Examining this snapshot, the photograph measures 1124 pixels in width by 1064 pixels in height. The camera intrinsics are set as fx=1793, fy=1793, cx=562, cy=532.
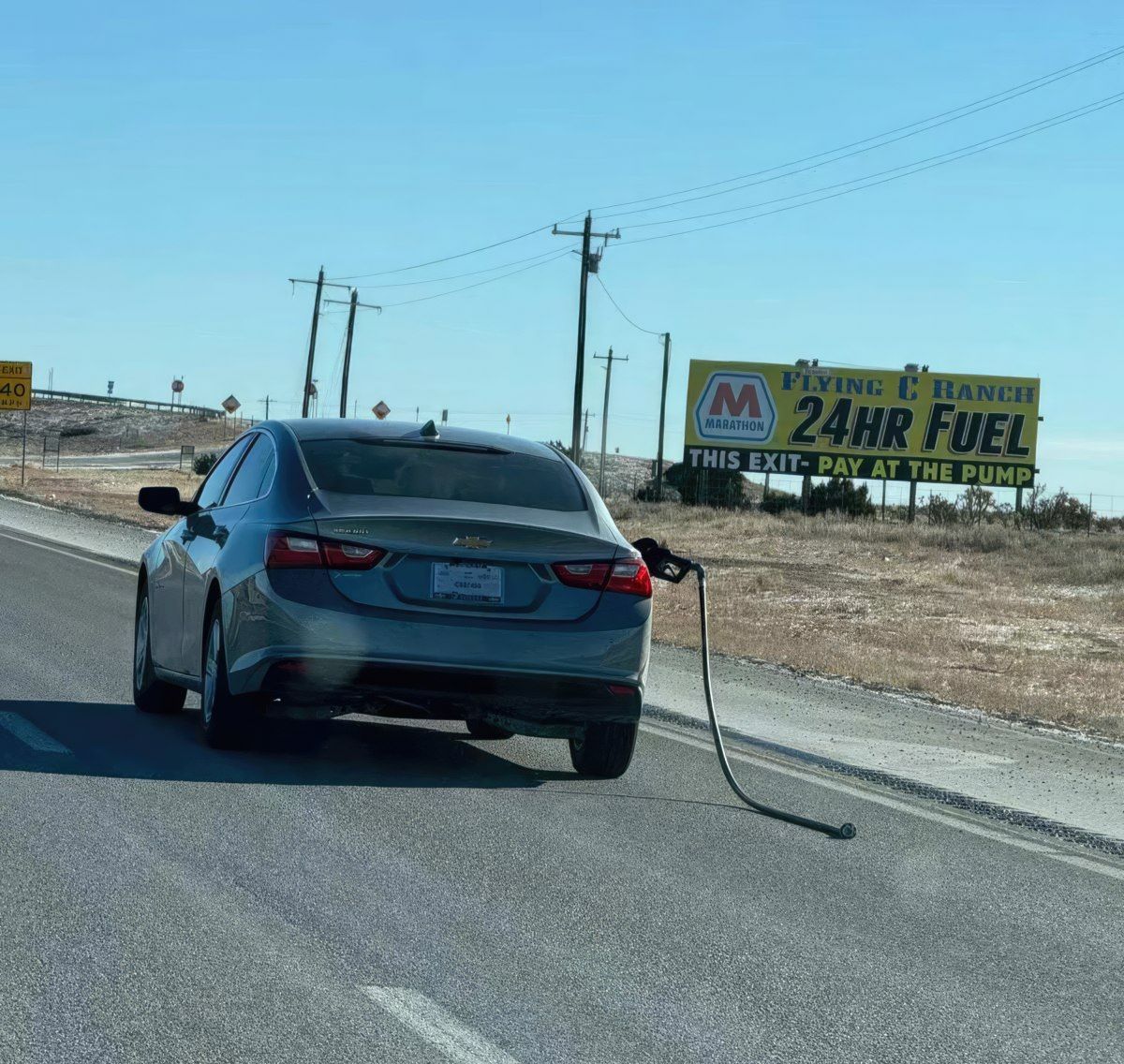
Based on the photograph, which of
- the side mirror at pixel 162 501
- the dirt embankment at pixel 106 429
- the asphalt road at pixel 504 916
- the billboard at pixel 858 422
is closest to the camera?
the asphalt road at pixel 504 916

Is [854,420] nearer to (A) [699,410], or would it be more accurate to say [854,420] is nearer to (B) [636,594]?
(A) [699,410]

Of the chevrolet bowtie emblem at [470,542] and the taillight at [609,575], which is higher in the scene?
the chevrolet bowtie emblem at [470,542]

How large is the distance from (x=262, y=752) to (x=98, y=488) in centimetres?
6176

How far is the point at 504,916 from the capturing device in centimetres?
605

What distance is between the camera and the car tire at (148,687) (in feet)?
34.3

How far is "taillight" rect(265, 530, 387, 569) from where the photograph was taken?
8.27m

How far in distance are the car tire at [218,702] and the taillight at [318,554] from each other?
2.36 ft

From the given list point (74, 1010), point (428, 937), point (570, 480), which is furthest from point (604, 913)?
point (570, 480)

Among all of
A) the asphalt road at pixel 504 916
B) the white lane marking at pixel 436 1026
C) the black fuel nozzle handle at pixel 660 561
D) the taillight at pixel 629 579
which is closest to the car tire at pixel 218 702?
the asphalt road at pixel 504 916

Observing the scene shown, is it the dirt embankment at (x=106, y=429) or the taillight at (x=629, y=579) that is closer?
the taillight at (x=629, y=579)

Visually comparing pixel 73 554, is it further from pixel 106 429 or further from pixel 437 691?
pixel 106 429

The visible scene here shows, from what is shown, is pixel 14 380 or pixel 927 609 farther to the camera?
pixel 14 380

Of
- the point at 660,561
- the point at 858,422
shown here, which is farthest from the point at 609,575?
the point at 858,422

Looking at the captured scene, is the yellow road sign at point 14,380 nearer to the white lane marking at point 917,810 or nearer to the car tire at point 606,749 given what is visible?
the white lane marking at point 917,810
